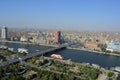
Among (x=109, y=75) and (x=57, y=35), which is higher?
(x=57, y=35)

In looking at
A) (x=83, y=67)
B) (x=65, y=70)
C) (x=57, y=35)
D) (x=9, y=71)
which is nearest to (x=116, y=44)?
(x=57, y=35)

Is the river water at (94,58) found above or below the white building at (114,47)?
below

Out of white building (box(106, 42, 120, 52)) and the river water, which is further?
white building (box(106, 42, 120, 52))

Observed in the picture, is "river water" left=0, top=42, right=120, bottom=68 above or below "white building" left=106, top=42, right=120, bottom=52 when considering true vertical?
below

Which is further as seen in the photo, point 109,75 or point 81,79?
point 109,75

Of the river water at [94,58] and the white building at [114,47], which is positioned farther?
the white building at [114,47]

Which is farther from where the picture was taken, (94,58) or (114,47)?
(114,47)

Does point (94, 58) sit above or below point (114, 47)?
below

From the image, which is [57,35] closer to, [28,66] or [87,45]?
[87,45]

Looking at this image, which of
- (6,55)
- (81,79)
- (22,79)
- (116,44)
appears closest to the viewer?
(22,79)

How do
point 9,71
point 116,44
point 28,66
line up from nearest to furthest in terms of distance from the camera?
point 9,71 → point 28,66 → point 116,44
